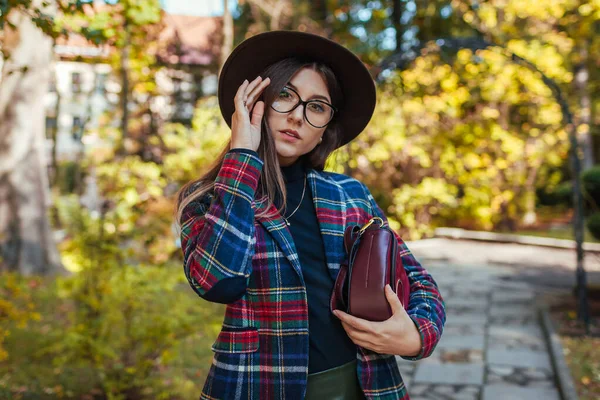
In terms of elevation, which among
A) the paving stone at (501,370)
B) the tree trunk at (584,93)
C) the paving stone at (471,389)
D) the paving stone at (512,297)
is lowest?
the paving stone at (471,389)

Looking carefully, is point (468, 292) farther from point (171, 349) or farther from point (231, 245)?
point (231, 245)

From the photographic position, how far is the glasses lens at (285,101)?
1514 mm

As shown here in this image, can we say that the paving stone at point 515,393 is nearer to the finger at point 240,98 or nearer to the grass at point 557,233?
the finger at point 240,98

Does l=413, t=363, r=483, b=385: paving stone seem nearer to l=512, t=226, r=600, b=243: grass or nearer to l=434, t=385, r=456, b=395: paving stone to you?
l=434, t=385, r=456, b=395: paving stone

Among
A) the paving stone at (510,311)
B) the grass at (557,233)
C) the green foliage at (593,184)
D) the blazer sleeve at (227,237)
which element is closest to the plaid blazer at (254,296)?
the blazer sleeve at (227,237)

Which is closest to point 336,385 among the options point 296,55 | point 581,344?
point 296,55

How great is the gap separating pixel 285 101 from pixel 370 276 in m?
0.51

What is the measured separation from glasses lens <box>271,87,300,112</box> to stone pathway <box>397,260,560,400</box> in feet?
11.0

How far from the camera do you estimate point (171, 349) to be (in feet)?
12.3

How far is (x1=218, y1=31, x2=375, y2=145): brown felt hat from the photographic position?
1.54 m

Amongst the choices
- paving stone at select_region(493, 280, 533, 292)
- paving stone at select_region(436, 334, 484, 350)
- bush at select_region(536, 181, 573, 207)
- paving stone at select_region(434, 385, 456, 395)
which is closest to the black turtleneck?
paving stone at select_region(434, 385, 456, 395)

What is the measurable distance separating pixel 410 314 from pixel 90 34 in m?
1.90

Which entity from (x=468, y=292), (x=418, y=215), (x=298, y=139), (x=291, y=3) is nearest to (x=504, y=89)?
(x=418, y=215)

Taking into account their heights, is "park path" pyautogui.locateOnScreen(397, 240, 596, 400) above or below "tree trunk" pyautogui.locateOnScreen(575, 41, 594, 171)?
below
